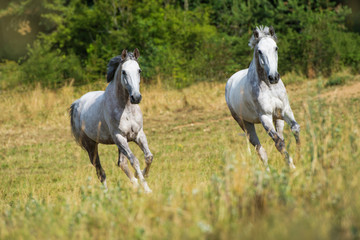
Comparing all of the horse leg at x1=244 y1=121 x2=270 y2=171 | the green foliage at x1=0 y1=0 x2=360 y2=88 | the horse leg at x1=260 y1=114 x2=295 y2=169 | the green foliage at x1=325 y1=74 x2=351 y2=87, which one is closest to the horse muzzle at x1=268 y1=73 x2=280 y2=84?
the horse leg at x1=260 y1=114 x2=295 y2=169

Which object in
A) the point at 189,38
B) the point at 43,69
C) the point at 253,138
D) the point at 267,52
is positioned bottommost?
the point at 43,69

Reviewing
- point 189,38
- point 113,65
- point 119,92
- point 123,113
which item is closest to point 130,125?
point 123,113

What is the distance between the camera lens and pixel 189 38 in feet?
82.3

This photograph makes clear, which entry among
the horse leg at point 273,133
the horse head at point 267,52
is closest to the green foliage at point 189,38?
the horse head at point 267,52

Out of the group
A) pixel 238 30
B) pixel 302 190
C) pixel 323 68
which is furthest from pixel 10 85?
pixel 302 190

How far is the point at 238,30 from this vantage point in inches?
1112

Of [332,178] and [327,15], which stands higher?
[332,178]

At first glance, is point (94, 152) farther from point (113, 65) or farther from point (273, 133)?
point (273, 133)

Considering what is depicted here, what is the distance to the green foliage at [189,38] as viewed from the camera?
2056cm

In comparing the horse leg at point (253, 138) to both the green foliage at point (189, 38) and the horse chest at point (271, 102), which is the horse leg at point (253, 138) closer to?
the horse chest at point (271, 102)

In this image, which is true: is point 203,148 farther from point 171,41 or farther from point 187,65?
point 171,41

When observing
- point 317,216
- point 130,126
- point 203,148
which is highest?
point 317,216

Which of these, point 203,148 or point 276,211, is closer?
point 276,211

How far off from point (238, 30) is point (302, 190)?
971 inches
